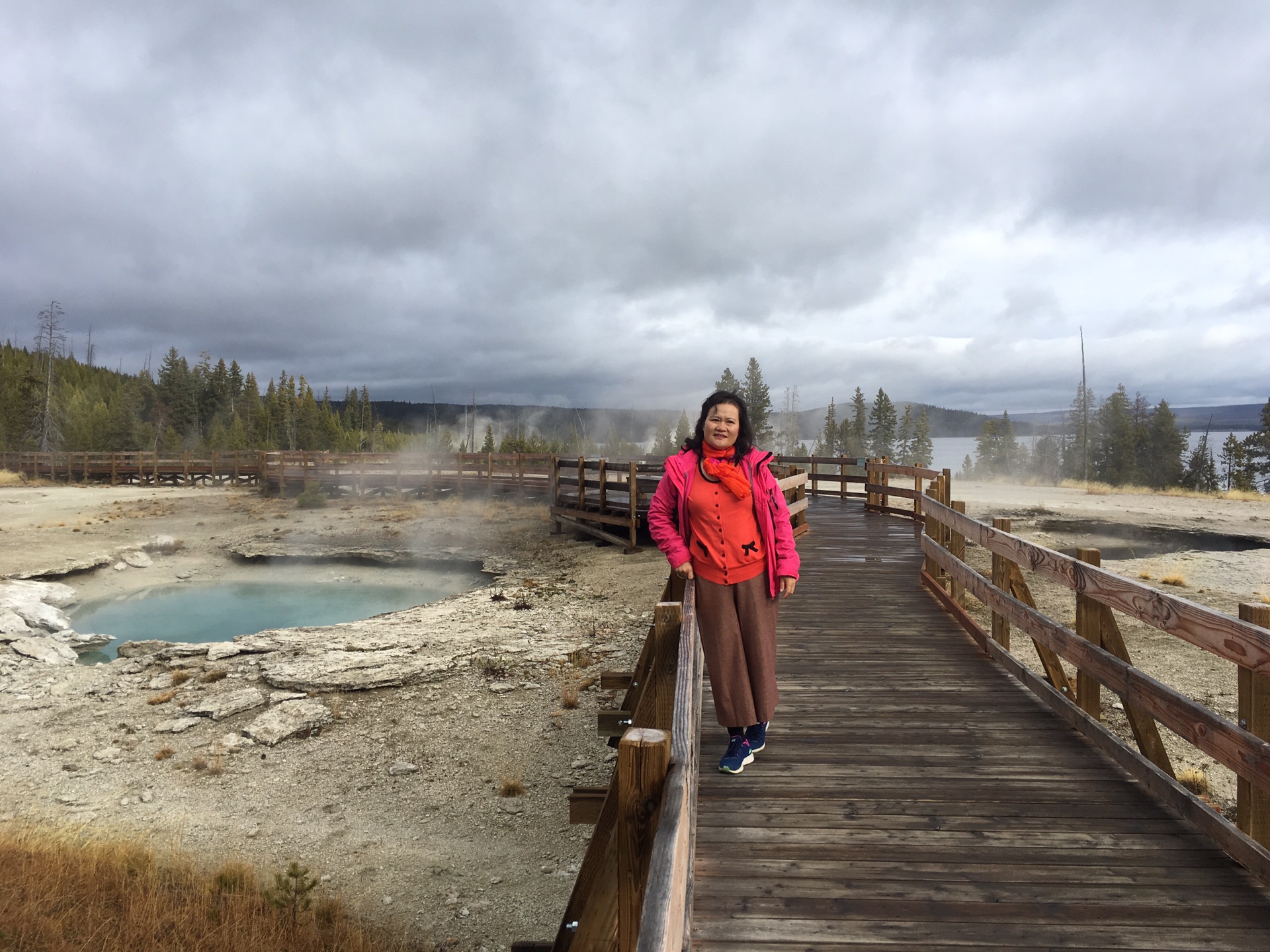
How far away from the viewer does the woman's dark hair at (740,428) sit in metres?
3.26

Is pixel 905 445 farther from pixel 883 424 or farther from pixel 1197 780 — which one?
pixel 1197 780

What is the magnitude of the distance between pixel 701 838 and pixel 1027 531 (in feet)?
69.2

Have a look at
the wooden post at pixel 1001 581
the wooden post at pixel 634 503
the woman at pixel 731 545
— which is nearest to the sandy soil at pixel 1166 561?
the wooden post at pixel 1001 581

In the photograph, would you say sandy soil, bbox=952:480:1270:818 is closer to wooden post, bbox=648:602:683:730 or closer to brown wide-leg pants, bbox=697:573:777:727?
brown wide-leg pants, bbox=697:573:777:727

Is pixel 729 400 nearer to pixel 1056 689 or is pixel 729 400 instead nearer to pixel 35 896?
pixel 1056 689

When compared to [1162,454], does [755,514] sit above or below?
below

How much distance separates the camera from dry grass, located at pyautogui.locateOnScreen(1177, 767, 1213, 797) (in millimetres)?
5941

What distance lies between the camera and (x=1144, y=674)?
3.08 m

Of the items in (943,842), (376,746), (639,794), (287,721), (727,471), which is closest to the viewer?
(639,794)

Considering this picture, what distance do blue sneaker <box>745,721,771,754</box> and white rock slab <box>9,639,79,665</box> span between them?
1256 centimetres

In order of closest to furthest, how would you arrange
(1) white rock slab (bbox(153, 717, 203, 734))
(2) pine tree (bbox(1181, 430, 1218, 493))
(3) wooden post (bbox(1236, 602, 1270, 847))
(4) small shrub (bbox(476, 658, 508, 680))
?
(3) wooden post (bbox(1236, 602, 1270, 847))
(1) white rock slab (bbox(153, 717, 203, 734))
(4) small shrub (bbox(476, 658, 508, 680))
(2) pine tree (bbox(1181, 430, 1218, 493))

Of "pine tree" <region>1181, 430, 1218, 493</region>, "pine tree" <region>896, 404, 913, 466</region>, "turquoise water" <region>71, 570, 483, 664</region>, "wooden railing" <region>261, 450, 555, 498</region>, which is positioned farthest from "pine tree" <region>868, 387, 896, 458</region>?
"turquoise water" <region>71, 570, 483, 664</region>

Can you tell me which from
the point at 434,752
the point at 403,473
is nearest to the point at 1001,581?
the point at 434,752

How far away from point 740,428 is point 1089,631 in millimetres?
2222
